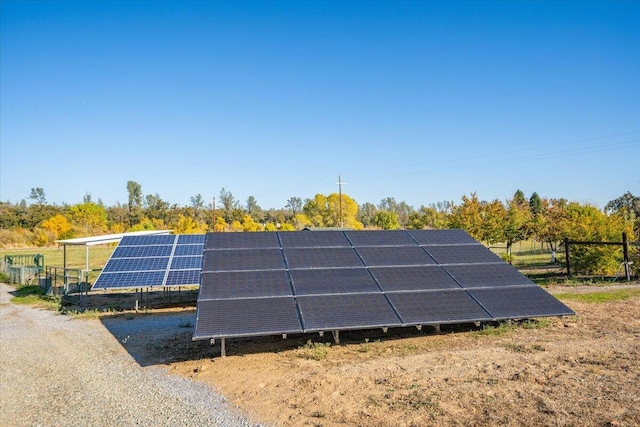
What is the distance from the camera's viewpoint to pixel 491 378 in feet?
26.4

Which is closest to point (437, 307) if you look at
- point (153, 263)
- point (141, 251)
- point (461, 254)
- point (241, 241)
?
point (461, 254)

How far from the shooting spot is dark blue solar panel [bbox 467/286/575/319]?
11.2 meters

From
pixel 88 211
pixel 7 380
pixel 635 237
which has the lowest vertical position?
pixel 7 380

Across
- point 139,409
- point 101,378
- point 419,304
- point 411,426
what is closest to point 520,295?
point 419,304

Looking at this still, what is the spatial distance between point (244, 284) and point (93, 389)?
392cm

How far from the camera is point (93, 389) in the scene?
8.76 metres

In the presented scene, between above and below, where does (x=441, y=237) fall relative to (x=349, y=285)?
above

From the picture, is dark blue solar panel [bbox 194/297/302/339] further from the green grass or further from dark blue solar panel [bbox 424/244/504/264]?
the green grass

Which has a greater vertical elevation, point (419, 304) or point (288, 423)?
point (419, 304)

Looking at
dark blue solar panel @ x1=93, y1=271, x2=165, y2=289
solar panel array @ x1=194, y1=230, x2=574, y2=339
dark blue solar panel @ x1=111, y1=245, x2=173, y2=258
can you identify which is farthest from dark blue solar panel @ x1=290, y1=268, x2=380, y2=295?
dark blue solar panel @ x1=111, y1=245, x2=173, y2=258

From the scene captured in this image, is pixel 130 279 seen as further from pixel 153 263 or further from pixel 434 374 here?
pixel 434 374

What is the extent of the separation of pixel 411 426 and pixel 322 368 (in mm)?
3119

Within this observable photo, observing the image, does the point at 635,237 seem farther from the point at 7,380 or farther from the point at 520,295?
the point at 7,380

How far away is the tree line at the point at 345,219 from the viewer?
2722 cm
